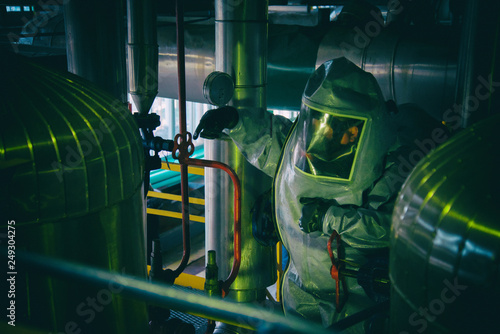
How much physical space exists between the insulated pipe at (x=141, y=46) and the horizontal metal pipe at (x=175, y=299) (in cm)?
174

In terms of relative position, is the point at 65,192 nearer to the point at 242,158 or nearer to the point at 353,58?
the point at 242,158

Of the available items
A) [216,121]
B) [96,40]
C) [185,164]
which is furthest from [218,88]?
[96,40]

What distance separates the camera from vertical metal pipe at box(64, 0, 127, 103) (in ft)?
7.97

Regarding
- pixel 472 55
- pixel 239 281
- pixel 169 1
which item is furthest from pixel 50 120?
pixel 169 1

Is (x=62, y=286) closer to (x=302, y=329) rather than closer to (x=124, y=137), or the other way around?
(x=124, y=137)

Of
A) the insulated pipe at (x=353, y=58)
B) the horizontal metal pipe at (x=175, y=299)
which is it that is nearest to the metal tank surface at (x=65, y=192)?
the horizontal metal pipe at (x=175, y=299)

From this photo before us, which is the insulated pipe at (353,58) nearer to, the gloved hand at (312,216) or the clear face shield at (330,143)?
the clear face shield at (330,143)

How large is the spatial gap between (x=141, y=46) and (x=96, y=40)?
27 centimetres

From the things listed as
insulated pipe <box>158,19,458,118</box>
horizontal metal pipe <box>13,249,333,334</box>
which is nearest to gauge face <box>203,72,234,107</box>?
insulated pipe <box>158,19,458,118</box>

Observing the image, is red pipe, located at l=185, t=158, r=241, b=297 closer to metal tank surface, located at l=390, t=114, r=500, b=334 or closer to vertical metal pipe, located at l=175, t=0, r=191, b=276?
vertical metal pipe, located at l=175, t=0, r=191, b=276

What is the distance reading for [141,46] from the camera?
2.67 metres

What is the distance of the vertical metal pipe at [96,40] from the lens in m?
2.43

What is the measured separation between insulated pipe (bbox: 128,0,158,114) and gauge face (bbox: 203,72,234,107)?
38cm

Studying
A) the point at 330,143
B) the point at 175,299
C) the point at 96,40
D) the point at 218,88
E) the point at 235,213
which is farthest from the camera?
the point at 235,213
